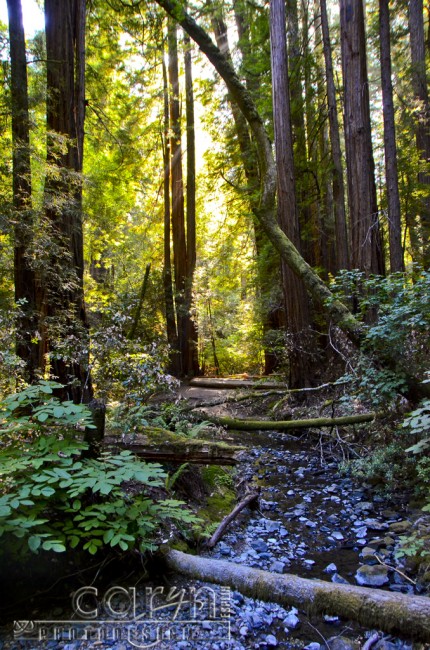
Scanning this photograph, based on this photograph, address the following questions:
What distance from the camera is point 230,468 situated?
5.46 m

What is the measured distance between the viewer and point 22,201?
5.39 m

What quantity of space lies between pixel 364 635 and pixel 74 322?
5023mm

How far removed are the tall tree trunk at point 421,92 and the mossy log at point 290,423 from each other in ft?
23.6

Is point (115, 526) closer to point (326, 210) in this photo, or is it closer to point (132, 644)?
point (132, 644)

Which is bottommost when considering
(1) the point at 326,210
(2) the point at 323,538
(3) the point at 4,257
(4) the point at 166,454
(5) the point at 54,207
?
(2) the point at 323,538

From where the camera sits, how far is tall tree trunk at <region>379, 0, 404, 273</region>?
27.0 feet

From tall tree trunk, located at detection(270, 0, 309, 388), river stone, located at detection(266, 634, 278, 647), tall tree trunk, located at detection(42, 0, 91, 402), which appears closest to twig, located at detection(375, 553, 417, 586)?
river stone, located at detection(266, 634, 278, 647)

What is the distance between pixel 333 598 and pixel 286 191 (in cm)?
765

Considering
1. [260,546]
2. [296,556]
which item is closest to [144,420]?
[260,546]

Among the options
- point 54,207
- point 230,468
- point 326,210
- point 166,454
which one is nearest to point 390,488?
point 230,468

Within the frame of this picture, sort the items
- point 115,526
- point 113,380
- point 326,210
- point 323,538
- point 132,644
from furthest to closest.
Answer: point 326,210, point 113,380, point 323,538, point 115,526, point 132,644

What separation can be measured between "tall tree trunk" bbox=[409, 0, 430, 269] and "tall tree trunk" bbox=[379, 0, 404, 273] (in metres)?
2.56

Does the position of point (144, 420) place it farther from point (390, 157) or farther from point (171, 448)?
point (390, 157)

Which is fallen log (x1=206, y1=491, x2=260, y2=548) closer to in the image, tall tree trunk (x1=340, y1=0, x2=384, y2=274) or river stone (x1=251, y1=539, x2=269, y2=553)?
river stone (x1=251, y1=539, x2=269, y2=553)
